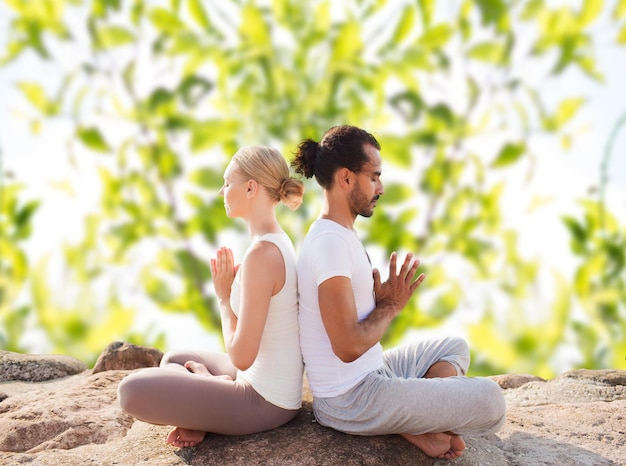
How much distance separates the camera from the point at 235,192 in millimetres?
1801

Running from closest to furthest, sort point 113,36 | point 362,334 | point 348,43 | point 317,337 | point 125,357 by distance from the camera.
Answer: point 362,334 < point 317,337 < point 125,357 < point 348,43 < point 113,36

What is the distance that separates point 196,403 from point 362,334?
43 centimetres

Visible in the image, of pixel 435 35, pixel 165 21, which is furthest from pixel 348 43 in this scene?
pixel 165 21

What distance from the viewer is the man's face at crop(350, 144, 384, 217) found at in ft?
5.74

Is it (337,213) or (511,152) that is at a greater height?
(511,152)

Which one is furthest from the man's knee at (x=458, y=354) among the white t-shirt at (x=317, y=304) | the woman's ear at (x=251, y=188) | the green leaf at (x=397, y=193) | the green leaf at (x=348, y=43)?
the green leaf at (x=348, y=43)

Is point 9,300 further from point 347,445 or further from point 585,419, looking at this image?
point 585,419

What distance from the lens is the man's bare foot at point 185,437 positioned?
1.81 metres

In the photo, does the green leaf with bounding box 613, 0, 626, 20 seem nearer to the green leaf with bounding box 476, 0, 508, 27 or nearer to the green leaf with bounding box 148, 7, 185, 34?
the green leaf with bounding box 476, 0, 508, 27

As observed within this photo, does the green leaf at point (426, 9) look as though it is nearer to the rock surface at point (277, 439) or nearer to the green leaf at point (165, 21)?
the green leaf at point (165, 21)

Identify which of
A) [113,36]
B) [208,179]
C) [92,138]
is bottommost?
[208,179]

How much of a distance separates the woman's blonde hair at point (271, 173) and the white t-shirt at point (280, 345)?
10 cm

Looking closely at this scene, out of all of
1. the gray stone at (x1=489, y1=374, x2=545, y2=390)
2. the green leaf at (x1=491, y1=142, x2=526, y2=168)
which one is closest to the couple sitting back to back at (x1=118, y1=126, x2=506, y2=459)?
the gray stone at (x1=489, y1=374, x2=545, y2=390)

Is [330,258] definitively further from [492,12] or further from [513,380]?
[492,12]
